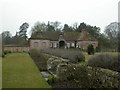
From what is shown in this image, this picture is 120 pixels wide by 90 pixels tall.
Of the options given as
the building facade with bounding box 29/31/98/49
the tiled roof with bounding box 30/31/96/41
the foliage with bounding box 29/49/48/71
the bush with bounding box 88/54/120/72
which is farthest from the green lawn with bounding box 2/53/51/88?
the tiled roof with bounding box 30/31/96/41

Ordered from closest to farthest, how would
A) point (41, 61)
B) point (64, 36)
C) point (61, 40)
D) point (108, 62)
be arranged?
point (108, 62) < point (41, 61) < point (61, 40) < point (64, 36)

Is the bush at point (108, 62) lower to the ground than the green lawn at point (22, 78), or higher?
higher

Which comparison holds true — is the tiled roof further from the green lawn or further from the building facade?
the green lawn

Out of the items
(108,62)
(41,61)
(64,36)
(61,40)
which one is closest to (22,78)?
(108,62)

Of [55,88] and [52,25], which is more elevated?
[52,25]

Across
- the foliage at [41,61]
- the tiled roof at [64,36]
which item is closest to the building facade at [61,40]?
the tiled roof at [64,36]

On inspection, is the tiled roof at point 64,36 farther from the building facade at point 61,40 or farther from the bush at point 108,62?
the bush at point 108,62

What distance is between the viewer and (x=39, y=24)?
51469 mm

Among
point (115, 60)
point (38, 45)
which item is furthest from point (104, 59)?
Answer: point (38, 45)

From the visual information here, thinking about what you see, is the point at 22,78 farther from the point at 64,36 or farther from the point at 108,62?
the point at 64,36

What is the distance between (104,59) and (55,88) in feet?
8.84

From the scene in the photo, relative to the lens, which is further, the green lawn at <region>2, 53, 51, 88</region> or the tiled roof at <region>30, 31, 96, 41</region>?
the tiled roof at <region>30, 31, 96, 41</region>

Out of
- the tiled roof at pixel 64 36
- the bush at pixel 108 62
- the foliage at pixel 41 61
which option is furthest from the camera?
the tiled roof at pixel 64 36

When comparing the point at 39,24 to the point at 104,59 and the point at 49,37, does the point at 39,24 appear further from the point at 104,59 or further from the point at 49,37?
the point at 104,59
